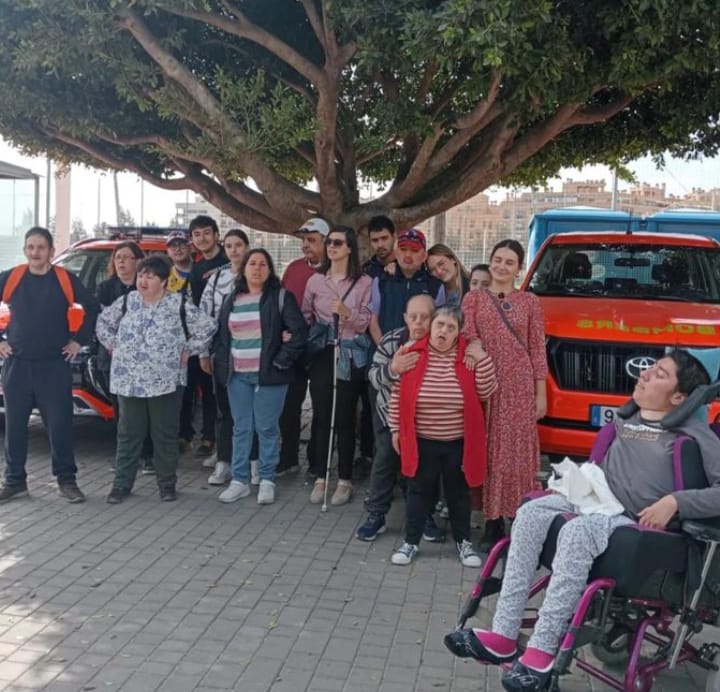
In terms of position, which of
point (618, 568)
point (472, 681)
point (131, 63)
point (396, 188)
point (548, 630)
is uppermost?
point (131, 63)

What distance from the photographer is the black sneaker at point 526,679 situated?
338 cm

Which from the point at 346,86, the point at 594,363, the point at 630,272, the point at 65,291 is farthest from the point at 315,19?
the point at 594,363

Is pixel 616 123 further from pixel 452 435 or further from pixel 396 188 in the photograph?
pixel 452 435

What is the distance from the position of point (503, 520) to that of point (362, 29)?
3939mm

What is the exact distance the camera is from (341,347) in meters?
6.52

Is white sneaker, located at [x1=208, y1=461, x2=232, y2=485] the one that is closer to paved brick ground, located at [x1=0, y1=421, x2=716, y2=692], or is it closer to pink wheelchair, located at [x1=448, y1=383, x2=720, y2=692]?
paved brick ground, located at [x1=0, y1=421, x2=716, y2=692]

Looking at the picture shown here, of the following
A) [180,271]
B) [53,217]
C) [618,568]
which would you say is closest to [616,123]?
[180,271]

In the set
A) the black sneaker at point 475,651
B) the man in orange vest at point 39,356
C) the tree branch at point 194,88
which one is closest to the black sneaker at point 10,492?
the man in orange vest at point 39,356

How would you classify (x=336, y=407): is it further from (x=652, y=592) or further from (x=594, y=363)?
(x=652, y=592)

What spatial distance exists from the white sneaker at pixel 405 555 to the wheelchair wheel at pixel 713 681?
6.84 feet

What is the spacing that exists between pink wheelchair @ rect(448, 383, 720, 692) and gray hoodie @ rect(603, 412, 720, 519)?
0.17 feet

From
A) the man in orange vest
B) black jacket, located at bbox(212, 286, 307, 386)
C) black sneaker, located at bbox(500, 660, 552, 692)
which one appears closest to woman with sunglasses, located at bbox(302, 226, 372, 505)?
black jacket, located at bbox(212, 286, 307, 386)

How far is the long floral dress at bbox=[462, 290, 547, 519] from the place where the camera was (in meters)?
5.49

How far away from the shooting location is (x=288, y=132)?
7.11 metres
